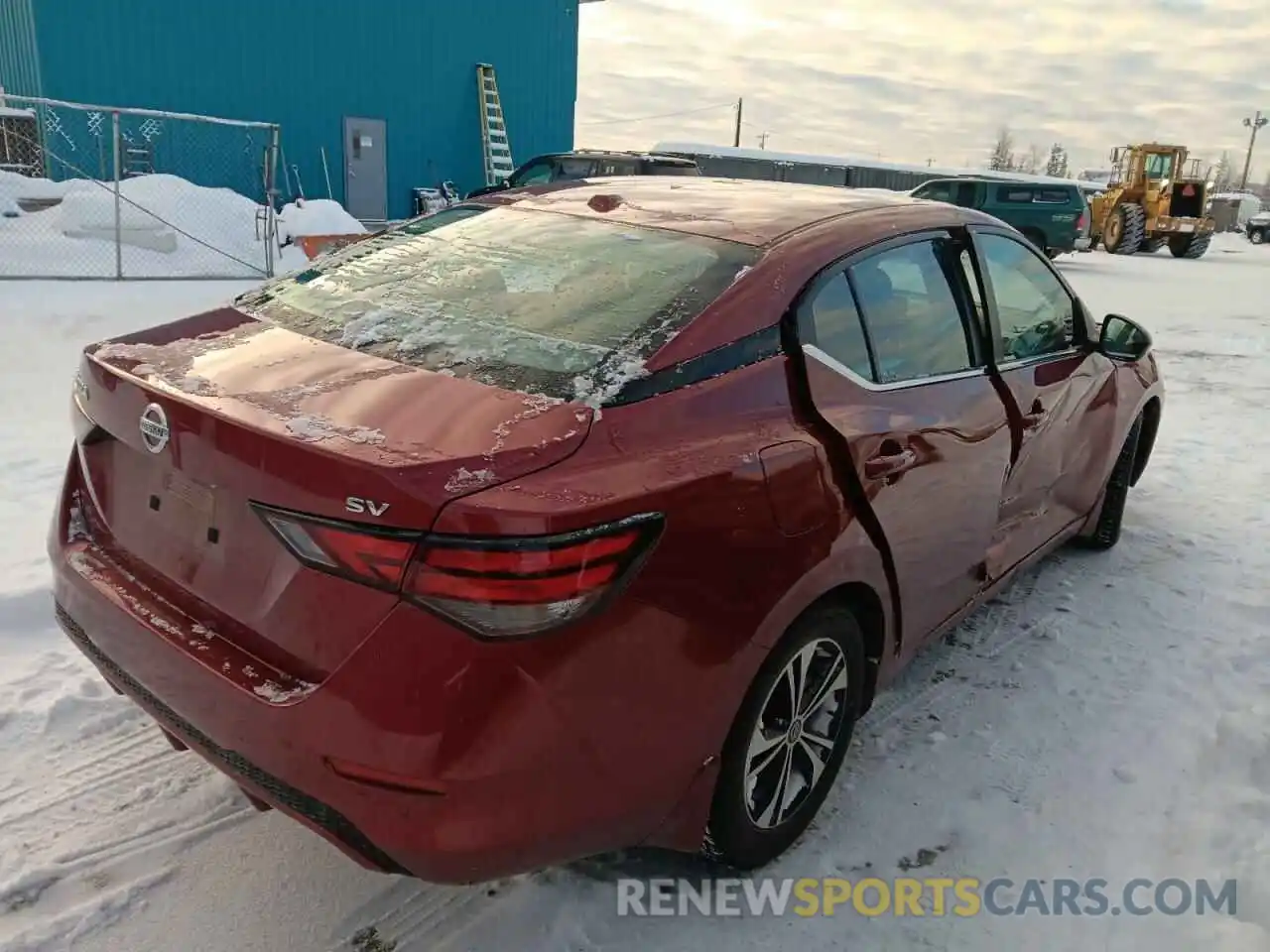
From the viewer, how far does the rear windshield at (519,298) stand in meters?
2.23

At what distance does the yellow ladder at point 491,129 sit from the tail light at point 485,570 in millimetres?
18385

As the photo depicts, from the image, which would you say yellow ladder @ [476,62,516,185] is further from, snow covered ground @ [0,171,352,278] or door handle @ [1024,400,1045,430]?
door handle @ [1024,400,1045,430]

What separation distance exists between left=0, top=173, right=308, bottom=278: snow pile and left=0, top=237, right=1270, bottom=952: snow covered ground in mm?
6580

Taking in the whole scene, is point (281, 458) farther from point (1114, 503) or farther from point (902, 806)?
point (1114, 503)

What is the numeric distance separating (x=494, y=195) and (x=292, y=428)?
1.76 metres

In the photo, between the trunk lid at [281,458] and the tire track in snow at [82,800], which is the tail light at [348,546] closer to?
the trunk lid at [281,458]

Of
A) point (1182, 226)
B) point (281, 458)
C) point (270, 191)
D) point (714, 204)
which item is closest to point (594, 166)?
point (270, 191)

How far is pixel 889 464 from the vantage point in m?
2.59

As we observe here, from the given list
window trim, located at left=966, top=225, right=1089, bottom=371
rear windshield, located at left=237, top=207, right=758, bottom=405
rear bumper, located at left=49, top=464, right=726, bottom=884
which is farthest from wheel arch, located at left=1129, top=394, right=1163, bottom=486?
rear bumper, located at left=49, top=464, right=726, bottom=884

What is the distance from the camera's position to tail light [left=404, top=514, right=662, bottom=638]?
1742 mm

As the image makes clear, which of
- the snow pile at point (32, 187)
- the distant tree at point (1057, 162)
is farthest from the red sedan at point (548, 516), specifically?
the distant tree at point (1057, 162)

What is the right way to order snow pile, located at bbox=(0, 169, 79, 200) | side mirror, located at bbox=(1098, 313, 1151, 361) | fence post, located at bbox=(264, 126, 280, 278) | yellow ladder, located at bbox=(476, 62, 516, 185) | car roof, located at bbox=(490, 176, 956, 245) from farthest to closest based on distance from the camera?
yellow ladder, located at bbox=(476, 62, 516, 185), snow pile, located at bbox=(0, 169, 79, 200), fence post, located at bbox=(264, 126, 280, 278), side mirror, located at bbox=(1098, 313, 1151, 361), car roof, located at bbox=(490, 176, 956, 245)

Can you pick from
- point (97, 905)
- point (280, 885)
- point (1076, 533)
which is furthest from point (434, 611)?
point (1076, 533)

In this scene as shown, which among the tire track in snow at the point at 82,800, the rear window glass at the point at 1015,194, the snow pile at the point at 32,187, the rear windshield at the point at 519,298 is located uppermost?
the rear window glass at the point at 1015,194
